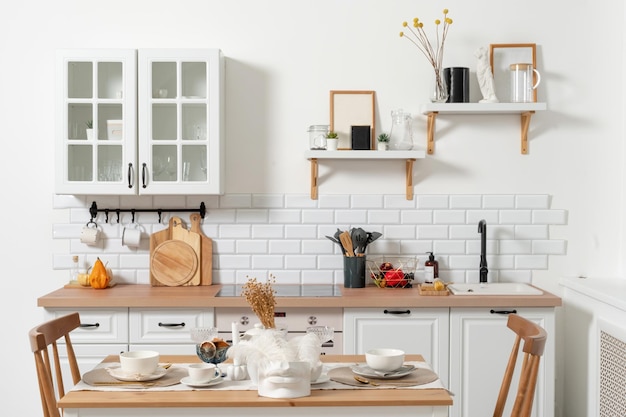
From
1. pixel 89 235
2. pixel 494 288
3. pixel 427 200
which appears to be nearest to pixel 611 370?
pixel 494 288

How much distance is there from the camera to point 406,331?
4.22m

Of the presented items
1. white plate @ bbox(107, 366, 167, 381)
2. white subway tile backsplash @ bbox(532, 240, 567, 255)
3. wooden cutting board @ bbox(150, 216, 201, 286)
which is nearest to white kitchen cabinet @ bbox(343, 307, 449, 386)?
white subway tile backsplash @ bbox(532, 240, 567, 255)

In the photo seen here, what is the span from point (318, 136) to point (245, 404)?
2.41m

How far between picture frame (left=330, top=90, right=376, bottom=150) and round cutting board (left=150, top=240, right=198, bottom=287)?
108 centimetres

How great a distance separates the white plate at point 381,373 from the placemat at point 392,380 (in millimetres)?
13

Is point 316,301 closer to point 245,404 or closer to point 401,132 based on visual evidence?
point 401,132

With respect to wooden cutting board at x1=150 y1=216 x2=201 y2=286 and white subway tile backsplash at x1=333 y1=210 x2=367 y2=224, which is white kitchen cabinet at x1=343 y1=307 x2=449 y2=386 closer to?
white subway tile backsplash at x1=333 y1=210 x2=367 y2=224

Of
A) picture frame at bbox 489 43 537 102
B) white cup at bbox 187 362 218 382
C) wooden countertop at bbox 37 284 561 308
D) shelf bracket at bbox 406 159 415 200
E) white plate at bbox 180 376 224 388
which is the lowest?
white plate at bbox 180 376 224 388

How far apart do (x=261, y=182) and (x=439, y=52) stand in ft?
4.24

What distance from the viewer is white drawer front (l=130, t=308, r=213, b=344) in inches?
166

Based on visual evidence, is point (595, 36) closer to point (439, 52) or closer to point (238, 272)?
point (439, 52)

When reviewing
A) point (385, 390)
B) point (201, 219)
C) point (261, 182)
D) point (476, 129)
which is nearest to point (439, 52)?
point (476, 129)

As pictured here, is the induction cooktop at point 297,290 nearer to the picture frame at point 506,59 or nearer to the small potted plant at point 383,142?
the small potted plant at point 383,142

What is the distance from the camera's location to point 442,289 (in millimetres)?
4316
